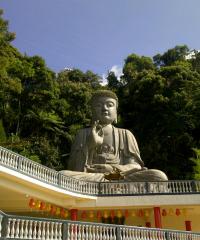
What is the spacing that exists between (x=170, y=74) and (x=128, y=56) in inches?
412

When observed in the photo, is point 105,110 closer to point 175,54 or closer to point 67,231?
point 67,231

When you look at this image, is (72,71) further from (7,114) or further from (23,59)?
(7,114)

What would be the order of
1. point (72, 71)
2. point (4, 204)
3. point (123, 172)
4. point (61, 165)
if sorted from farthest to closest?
1. point (72, 71)
2. point (61, 165)
3. point (123, 172)
4. point (4, 204)

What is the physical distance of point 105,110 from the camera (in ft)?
75.1

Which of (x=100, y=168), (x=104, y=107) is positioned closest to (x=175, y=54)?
(x=104, y=107)

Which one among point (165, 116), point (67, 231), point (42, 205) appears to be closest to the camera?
point (67, 231)

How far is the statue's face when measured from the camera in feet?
74.9

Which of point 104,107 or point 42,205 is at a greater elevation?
point 104,107

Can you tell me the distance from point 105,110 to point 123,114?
1275 cm

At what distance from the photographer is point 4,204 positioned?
15703 millimetres

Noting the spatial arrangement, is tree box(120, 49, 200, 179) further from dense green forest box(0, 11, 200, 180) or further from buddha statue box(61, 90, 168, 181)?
buddha statue box(61, 90, 168, 181)

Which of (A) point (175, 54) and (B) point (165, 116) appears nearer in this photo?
(B) point (165, 116)

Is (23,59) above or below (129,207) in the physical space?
above

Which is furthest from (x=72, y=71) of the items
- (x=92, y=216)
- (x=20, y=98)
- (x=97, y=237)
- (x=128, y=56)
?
(x=97, y=237)
